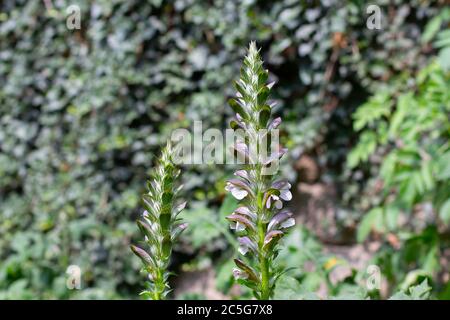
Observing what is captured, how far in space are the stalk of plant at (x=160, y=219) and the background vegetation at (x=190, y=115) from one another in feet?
5.02

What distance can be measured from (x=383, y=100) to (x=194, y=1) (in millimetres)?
1163

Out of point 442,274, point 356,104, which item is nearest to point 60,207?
point 356,104

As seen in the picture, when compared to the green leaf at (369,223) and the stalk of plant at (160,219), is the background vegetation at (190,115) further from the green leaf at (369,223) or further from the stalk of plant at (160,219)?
the stalk of plant at (160,219)

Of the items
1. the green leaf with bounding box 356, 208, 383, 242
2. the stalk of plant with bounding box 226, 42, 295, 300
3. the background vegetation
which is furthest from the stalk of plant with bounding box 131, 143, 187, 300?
the green leaf with bounding box 356, 208, 383, 242

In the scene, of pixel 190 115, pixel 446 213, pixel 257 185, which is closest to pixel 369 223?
pixel 446 213

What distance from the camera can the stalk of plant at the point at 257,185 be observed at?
1.10 metres

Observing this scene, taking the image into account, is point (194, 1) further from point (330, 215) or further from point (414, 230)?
point (414, 230)

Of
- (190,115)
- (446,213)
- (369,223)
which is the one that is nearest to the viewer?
(446,213)

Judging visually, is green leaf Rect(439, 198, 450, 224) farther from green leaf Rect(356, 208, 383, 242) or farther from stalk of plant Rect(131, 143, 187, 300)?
stalk of plant Rect(131, 143, 187, 300)

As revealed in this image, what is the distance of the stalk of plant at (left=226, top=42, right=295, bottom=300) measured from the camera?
3.60 ft

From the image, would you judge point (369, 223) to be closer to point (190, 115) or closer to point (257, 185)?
point (190, 115)

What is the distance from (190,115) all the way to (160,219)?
2223 mm

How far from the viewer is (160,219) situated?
45.1 inches

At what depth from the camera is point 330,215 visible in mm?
3361
